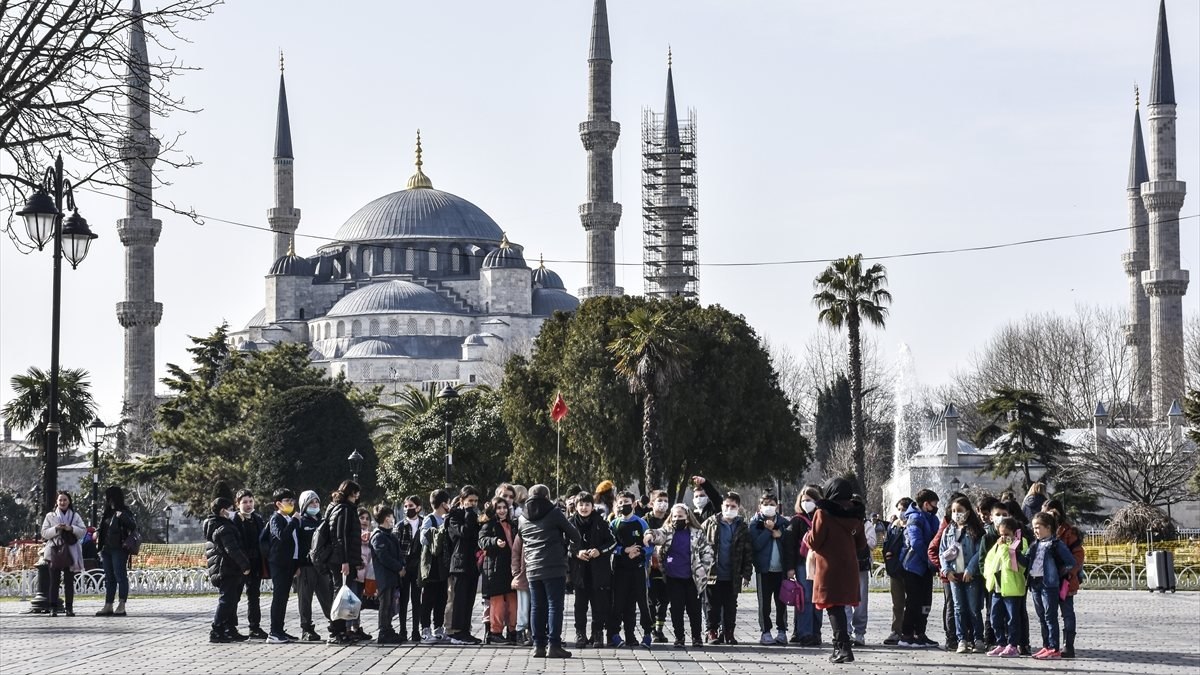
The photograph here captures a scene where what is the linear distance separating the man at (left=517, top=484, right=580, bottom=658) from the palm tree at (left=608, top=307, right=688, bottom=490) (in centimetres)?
2520

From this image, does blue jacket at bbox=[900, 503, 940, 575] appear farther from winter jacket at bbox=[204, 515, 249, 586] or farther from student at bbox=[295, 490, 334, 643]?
winter jacket at bbox=[204, 515, 249, 586]

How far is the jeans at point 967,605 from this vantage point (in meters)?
13.5

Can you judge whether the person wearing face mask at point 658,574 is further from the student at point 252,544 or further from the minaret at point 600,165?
the minaret at point 600,165

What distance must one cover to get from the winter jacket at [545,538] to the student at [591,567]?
1.48 ft

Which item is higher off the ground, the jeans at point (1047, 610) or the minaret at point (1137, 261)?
the minaret at point (1137, 261)

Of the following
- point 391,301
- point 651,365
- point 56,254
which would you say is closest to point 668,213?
point 391,301

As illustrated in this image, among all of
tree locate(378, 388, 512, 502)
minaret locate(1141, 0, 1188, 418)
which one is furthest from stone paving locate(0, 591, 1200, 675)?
minaret locate(1141, 0, 1188, 418)

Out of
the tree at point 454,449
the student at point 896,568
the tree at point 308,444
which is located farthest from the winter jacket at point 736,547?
the tree at point 308,444

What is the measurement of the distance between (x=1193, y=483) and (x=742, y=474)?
10.1 metres

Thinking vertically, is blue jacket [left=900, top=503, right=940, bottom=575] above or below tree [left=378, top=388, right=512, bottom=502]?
below

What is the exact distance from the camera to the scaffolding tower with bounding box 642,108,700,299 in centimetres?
8319

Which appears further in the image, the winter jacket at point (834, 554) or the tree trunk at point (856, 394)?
the tree trunk at point (856, 394)

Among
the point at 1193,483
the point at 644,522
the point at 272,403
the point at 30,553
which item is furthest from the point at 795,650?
the point at 272,403

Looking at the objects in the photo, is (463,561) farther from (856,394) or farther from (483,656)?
(856,394)
